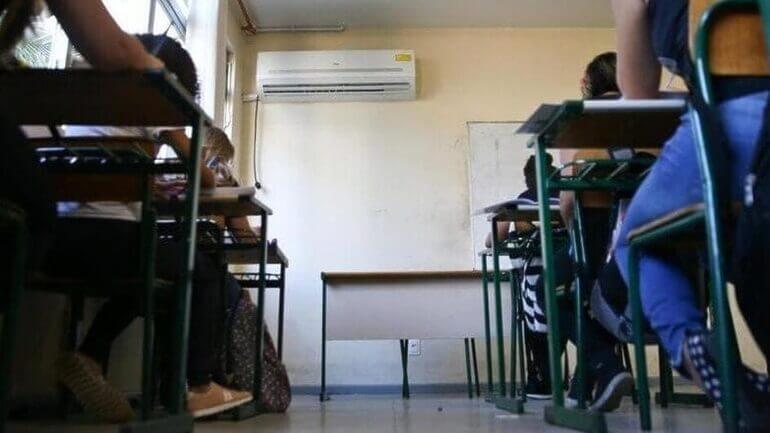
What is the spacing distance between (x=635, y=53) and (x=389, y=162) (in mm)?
3556

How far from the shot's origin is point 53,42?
280cm

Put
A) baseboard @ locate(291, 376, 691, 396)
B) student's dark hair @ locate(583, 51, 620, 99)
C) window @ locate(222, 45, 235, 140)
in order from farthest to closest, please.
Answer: window @ locate(222, 45, 235, 140) → baseboard @ locate(291, 376, 691, 396) → student's dark hair @ locate(583, 51, 620, 99)

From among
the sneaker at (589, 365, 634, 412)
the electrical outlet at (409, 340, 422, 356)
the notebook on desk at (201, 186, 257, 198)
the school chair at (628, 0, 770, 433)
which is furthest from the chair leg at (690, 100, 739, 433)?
the electrical outlet at (409, 340, 422, 356)

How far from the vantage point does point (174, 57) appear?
1.92m

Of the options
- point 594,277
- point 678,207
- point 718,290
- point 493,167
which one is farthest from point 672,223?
point 493,167

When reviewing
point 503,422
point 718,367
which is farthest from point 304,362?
point 718,367

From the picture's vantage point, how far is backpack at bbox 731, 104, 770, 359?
0.96 meters

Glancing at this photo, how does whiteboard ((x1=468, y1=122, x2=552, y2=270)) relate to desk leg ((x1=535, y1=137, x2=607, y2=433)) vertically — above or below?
above

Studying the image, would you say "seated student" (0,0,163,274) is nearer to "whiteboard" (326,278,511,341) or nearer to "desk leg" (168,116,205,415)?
"desk leg" (168,116,205,415)

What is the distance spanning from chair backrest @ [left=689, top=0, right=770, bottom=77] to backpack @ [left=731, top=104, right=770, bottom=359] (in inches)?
4.7

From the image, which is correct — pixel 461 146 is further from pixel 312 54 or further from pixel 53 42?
pixel 53 42

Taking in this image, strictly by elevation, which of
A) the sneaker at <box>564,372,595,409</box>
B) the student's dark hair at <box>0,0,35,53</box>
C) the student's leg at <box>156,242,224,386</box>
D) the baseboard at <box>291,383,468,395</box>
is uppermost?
the student's dark hair at <box>0,0,35,53</box>

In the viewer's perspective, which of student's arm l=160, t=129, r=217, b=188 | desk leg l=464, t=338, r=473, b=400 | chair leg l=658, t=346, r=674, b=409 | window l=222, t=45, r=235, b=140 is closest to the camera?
student's arm l=160, t=129, r=217, b=188

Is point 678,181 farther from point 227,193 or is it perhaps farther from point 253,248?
point 253,248
